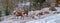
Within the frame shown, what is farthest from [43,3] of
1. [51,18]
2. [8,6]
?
[8,6]

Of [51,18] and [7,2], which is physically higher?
[7,2]

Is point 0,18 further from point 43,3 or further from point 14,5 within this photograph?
point 43,3

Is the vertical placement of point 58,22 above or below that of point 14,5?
below

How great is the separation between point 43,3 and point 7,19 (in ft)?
1.38

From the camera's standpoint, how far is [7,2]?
833mm

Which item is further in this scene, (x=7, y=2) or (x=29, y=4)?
(x=29, y=4)

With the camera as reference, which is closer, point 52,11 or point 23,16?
point 23,16

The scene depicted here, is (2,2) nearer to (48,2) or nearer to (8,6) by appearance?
(8,6)

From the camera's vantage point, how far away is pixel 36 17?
0.90 m

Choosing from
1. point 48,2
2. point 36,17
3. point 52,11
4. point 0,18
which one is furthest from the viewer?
point 48,2

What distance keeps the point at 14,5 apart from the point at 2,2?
3.9 inches

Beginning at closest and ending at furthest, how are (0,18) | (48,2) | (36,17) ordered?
(0,18) → (36,17) → (48,2)

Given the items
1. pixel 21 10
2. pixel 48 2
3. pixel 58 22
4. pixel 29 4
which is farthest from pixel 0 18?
pixel 48 2

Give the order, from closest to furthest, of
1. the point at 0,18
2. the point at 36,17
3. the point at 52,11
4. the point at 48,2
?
the point at 0,18 → the point at 36,17 → the point at 52,11 → the point at 48,2
